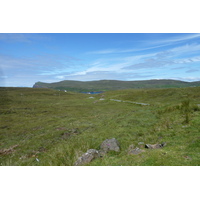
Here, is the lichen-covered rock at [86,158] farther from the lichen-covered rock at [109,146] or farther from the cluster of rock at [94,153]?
the lichen-covered rock at [109,146]

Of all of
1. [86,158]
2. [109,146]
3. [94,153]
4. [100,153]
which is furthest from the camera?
[109,146]

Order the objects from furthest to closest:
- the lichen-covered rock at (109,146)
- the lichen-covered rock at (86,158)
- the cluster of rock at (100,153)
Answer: the lichen-covered rock at (109,146), the cluster of rock at (100,153), the lichen-covered rock at (86,158)

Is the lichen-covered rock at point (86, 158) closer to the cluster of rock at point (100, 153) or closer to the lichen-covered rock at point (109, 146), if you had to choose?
the cluster of rock at point (100, 153)

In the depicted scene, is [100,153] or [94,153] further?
[100,153]

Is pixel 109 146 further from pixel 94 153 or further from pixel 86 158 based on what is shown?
pixel 86 158

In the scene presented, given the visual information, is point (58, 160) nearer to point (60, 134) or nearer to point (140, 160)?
point (140, 160)

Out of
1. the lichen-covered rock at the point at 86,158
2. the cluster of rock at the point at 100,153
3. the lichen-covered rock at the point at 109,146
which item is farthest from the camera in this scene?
the lichen-covered rock at the point at 109,146

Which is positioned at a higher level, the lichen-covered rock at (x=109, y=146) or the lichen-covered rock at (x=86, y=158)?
the lichen-covered rock at (x=86, y=158)

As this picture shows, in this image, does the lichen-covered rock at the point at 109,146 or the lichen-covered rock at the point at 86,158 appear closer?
the lichen-covered rock at the point at 86,158

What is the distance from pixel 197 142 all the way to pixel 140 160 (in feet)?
14.7

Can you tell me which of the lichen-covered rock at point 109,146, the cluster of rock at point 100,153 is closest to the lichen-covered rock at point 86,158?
the cluster of rock at point 100,153

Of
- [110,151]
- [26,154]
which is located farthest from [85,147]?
[26,154]

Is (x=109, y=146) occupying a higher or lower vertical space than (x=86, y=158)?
lower

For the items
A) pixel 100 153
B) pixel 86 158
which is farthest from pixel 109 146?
pixel 86 158
